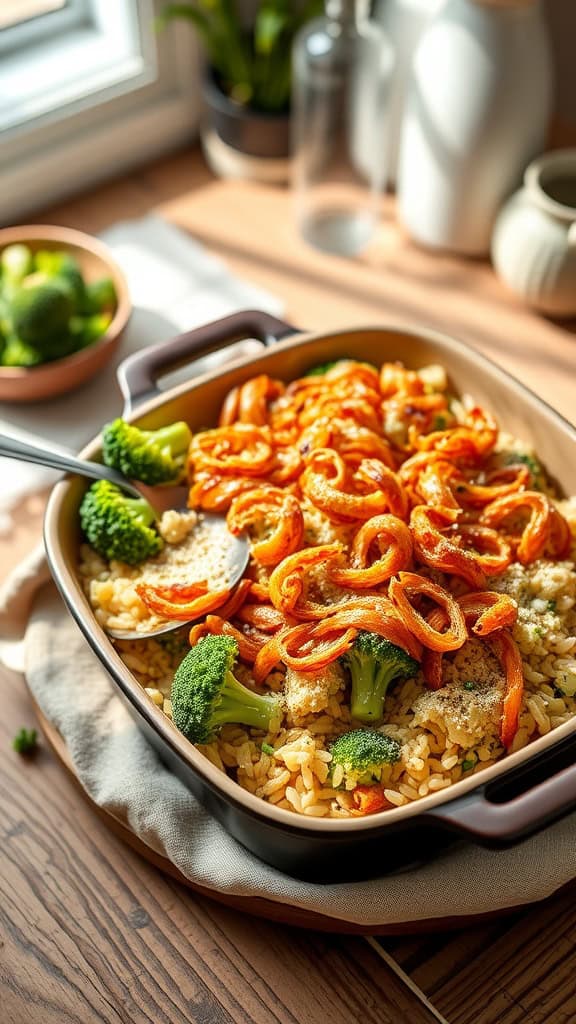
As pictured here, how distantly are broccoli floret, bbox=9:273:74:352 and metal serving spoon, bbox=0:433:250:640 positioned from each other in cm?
35

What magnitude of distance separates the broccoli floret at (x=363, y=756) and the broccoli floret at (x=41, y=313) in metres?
0.91

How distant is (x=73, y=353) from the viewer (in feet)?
6.14

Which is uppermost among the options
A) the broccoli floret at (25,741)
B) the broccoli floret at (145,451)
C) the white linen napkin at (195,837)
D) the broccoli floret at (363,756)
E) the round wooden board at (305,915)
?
the broccoli floret at (145,451)

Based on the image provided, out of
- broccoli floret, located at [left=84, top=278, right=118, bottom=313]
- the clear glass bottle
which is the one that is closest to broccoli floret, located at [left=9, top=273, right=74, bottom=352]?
broccoli floret, located at [left=84, top=278, right=118, bottom=313]

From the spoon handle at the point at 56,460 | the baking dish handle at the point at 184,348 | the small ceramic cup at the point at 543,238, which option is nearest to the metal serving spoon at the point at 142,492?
the spoon handle at the point at 56,460

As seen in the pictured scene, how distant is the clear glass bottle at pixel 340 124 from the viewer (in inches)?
84.4

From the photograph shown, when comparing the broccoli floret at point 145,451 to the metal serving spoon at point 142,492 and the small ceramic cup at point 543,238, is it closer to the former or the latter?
the metal serving spoon at point 142,492

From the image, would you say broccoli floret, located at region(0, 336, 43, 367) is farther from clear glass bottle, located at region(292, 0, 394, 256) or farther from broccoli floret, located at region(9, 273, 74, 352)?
clear glass bottle, located at region(292, 0, 394, 256)

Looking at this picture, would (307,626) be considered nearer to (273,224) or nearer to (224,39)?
(273,224)

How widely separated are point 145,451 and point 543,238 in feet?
2.97

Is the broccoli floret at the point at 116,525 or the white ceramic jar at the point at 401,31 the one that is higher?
the white ceramic jar at the point at 401,31

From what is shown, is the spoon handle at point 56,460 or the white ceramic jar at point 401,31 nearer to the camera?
the spoon handle at point 56,460

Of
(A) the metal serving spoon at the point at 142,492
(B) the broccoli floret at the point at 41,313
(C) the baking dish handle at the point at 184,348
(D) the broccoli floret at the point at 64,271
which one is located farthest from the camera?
(D) the broccoli floret at the point at 64,271

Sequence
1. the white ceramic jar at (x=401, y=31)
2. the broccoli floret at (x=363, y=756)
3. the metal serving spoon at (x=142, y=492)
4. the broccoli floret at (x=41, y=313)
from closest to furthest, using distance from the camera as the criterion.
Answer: the broccoli floret at (x=363, y=756) < the metal serving spoon at (x=142, y=492) < the broccoli floret at (x=41, y=313) < the white ceramic jar at (x=401, y=31)
